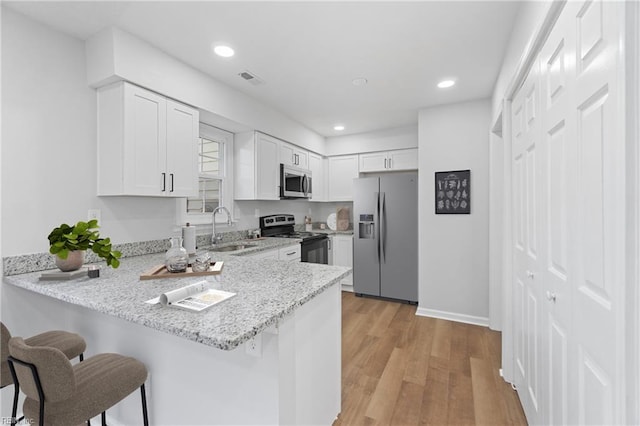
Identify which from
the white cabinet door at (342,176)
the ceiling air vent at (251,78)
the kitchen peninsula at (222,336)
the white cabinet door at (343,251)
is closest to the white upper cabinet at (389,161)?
the white cabinet door at (342,176)

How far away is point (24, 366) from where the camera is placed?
976mm

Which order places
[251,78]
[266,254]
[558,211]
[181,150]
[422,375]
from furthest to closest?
[266,254], [251,78], [181,150], [422,375], [558,211]

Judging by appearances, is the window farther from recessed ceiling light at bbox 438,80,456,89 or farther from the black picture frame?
the black picture frame

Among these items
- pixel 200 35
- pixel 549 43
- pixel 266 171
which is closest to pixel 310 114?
pixel 266 171

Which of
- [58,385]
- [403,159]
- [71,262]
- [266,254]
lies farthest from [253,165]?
[58,385]

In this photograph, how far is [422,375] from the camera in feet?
7.13

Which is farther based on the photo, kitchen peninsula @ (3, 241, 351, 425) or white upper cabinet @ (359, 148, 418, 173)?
white upper cabinet @ (359, 148, 418, 173)

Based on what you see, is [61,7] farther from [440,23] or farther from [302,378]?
[302,378]

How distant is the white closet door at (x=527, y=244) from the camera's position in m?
1.44

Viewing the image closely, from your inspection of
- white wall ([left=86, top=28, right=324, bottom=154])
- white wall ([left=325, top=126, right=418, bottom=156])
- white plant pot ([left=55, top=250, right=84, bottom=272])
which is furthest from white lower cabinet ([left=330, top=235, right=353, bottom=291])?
white plant pot ([left=55, top=250, right=84, bottom=272])

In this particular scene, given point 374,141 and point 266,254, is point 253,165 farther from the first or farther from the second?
point 374,141

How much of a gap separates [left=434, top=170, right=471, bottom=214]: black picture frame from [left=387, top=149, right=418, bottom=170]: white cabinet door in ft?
3.09

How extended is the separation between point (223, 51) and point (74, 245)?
5.55 feet

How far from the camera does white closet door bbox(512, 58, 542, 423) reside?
4.72ft
